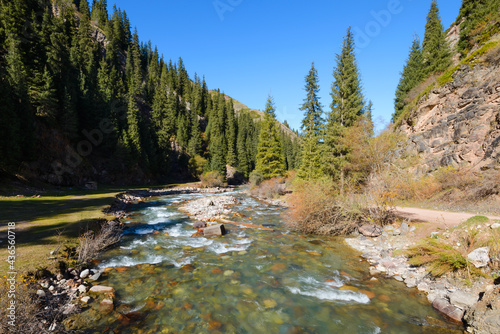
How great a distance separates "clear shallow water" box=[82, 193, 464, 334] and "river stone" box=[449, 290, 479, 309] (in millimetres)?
673

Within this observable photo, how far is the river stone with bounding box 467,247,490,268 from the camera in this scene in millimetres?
6734

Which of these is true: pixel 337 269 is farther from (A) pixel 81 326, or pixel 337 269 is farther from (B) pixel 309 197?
(A) pixel 81 326

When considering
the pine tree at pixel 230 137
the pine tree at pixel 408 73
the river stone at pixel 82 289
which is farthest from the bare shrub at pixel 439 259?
the pine tree at pixel 230 137

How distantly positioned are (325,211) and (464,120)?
47.6 ft

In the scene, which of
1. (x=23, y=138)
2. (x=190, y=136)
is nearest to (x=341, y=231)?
(x=23, y=138)

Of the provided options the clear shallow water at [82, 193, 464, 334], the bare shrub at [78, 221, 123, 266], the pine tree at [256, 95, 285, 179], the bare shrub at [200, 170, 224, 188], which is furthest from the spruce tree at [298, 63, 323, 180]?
the bare shrub at [200, 170, 224, 188]

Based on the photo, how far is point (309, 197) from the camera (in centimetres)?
1320

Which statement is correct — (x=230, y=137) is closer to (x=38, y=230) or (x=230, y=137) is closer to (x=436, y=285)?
(x=38, y=230)

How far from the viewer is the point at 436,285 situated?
7055 millimetres

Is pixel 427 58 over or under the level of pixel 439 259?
over

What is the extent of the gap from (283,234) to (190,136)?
79.0 m

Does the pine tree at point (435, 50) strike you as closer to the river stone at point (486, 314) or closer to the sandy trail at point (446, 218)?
the sandy trail at point (446, 218)

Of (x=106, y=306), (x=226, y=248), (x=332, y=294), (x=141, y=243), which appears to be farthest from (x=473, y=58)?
(x=106, y=306)

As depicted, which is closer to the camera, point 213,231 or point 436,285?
point 436,285
